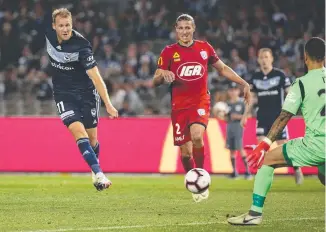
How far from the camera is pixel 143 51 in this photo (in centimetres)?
2541

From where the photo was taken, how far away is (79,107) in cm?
1269

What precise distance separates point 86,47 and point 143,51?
517 inches

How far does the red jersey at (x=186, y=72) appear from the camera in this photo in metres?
12.7

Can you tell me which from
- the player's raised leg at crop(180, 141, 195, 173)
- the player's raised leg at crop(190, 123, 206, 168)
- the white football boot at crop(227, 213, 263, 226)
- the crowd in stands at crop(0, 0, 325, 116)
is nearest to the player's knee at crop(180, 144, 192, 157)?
the player's raised leg at crop(180, 141, 195, 173)

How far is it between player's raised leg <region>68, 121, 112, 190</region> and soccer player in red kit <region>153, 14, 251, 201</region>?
1416 millimetres

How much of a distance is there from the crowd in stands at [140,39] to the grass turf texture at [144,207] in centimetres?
785

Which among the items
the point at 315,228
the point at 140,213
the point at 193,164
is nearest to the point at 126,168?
the point at 193,164

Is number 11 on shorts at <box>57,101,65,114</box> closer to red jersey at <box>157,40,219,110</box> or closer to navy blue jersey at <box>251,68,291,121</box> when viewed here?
red jersey at <box>157,40,219,110</box>

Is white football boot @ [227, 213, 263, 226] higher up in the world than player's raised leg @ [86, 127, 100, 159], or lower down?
lower down

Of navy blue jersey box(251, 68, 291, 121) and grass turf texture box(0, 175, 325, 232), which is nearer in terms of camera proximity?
grass turf texture box(0, 175, 325, 232)

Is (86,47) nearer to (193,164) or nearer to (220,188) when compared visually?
(193,164)

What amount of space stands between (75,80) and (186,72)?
5.12ft

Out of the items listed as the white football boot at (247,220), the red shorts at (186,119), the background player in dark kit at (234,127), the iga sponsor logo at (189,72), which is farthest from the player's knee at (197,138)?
the background player in dark kit at (234,127)

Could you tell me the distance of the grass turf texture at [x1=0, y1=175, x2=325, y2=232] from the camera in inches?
363
